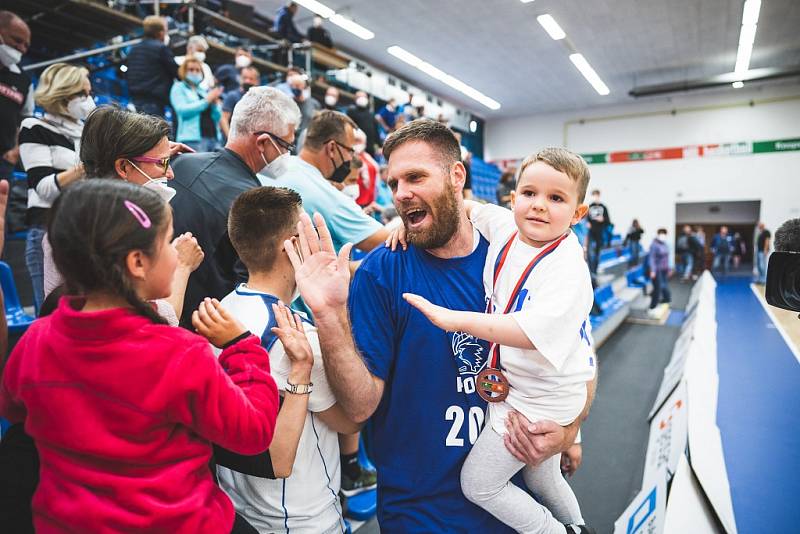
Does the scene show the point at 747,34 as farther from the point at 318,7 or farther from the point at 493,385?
the point at 493,385

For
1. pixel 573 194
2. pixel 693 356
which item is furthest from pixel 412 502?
pixel 693 356

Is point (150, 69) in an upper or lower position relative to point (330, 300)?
upper

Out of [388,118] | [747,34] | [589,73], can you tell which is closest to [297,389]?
[388,118]

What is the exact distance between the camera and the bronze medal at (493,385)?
1383mm

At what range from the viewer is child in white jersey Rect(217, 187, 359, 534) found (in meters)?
1.24

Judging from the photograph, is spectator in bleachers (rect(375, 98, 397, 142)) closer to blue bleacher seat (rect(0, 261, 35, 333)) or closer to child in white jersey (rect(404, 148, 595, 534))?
blue bleacher seat (rect(0, 261, 35, 333))

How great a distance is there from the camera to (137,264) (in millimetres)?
926

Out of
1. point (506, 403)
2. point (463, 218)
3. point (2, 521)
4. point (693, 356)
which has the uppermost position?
point (463, 218)

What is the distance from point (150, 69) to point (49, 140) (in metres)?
2.88

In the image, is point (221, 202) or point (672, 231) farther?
point (672, 231)

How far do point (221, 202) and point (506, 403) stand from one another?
56.1 inches

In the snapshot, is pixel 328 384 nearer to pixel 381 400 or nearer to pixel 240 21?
pixel 381 400

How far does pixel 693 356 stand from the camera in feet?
12.5

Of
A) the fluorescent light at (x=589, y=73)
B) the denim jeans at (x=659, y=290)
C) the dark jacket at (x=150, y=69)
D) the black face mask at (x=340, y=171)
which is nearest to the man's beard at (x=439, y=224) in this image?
the black face mask at (x=340, y=171)
